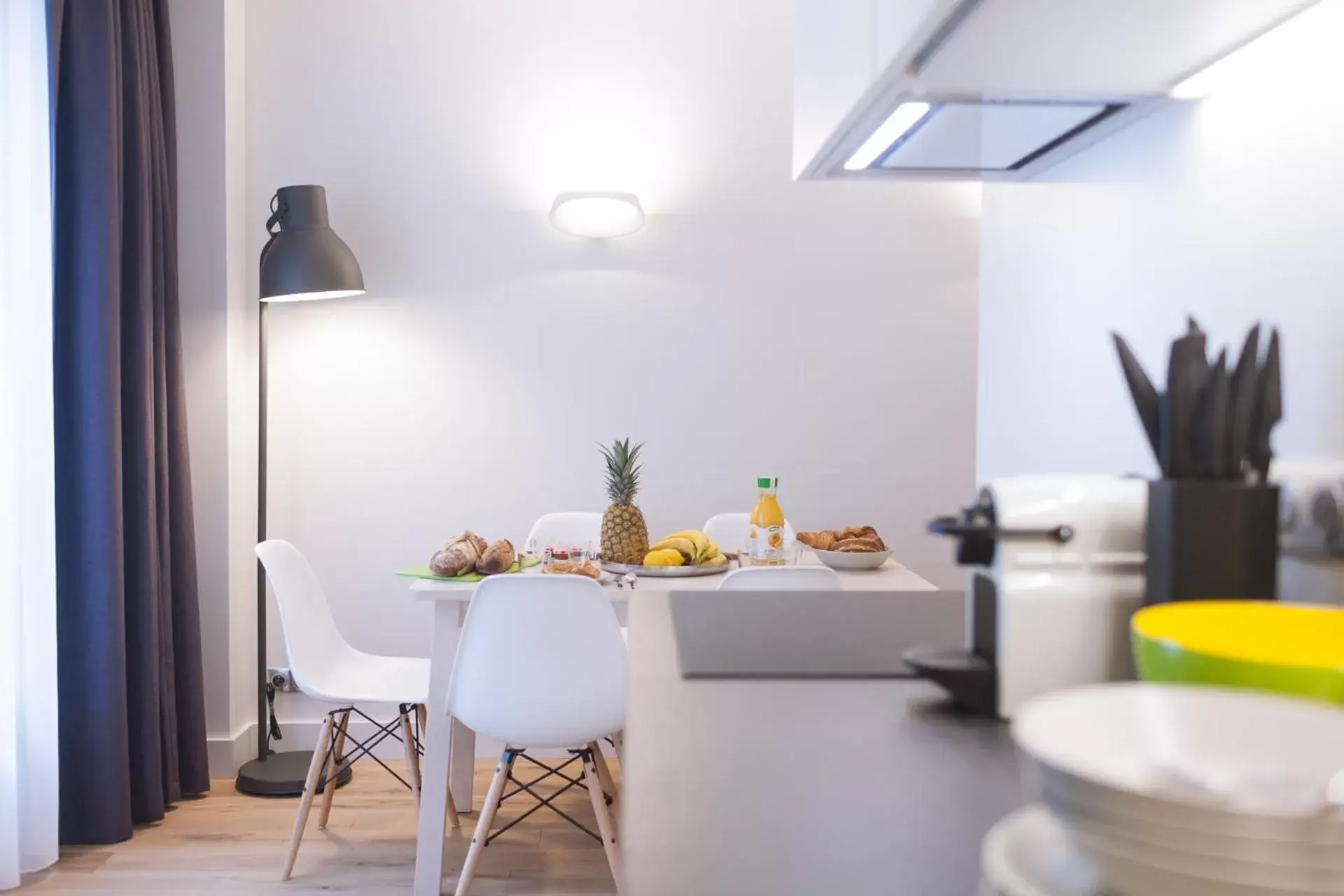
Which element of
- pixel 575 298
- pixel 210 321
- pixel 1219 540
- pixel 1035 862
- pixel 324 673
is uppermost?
pixel 575 298

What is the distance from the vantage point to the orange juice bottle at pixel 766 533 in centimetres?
280

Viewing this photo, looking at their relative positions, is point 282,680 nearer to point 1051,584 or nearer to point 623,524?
point 623,524

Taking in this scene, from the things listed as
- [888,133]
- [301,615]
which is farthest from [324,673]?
[888,133]

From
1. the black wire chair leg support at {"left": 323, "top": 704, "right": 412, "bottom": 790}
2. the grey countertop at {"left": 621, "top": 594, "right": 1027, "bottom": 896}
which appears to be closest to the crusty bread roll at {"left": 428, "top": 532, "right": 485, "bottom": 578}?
the black wire chair leg support at {"left": 323, "top": 704, "right": 412, "bottom": 790}

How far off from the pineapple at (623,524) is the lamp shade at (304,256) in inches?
45.7

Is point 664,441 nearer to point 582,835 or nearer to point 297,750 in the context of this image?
point 582,835

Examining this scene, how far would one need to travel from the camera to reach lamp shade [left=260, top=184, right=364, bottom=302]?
3309 mm

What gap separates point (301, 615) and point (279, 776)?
92 centimetres

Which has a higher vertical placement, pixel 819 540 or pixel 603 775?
pixel 819 540

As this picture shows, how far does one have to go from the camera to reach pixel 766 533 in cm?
282

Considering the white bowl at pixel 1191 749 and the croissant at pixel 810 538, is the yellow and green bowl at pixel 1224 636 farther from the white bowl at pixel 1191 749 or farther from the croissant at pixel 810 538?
the croissant at pixel 810 538

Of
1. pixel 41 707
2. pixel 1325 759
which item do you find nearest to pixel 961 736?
pixel 1325 759

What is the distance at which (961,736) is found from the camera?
2.55 feet

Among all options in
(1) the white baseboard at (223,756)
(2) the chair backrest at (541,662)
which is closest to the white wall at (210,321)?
(1) the white baseboard at (223,756)
